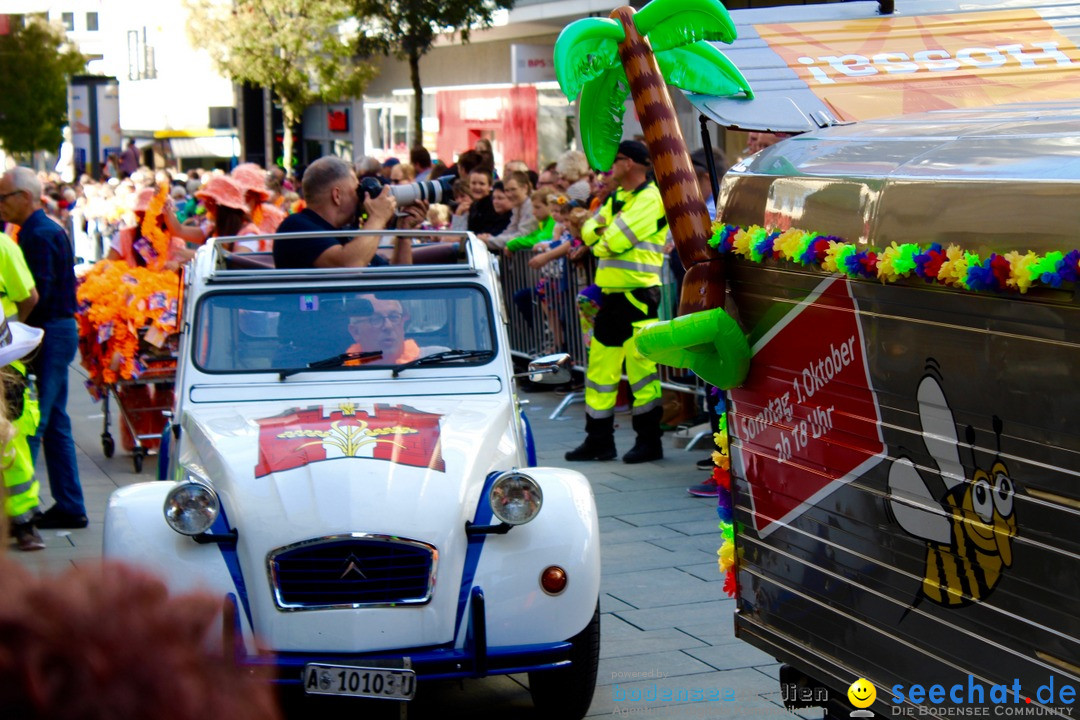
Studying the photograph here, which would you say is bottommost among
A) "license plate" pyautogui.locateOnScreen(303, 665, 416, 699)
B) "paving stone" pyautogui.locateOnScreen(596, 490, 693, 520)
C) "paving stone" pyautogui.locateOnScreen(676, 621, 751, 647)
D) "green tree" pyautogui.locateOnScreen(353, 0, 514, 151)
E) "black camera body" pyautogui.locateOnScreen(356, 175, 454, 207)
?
"paving stone" pyautogui.locateOnScreen(676, 621, 751, 647)

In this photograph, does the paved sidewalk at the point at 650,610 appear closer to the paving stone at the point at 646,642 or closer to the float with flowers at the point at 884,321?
the paving stone at the point at 646,642

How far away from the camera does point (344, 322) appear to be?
5.83m

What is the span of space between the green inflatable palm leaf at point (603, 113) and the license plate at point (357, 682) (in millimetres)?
1782

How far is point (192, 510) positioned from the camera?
15.0 ft

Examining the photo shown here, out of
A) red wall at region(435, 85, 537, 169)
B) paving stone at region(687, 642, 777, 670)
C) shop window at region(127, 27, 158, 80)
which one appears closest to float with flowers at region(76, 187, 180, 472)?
paving stone at region(687, 642, 777, 670)

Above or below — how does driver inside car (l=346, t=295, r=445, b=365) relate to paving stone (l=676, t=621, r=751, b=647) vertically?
above

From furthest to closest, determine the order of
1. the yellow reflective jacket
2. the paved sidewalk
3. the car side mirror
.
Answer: the yellow reflective jacket < the car side mirror < the paved sidewalk

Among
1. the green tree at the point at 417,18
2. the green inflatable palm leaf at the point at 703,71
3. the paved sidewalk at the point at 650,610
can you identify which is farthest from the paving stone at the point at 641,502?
the green tree at the point at 417,18

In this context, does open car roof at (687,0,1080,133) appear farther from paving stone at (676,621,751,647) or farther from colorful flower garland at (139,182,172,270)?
colorful flower garland at (139,182,172,270)

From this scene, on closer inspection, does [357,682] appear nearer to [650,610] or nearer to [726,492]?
[726,492]

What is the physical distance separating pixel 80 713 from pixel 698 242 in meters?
2.82

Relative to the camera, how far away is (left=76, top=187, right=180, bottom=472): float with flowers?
938cm

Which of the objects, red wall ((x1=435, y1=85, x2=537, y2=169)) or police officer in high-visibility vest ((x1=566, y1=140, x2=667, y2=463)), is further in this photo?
red wall ((x1=435, y1=85, x2=537, y2=169))

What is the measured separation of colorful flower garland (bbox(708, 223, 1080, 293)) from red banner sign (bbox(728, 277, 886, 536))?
97 millimetres
